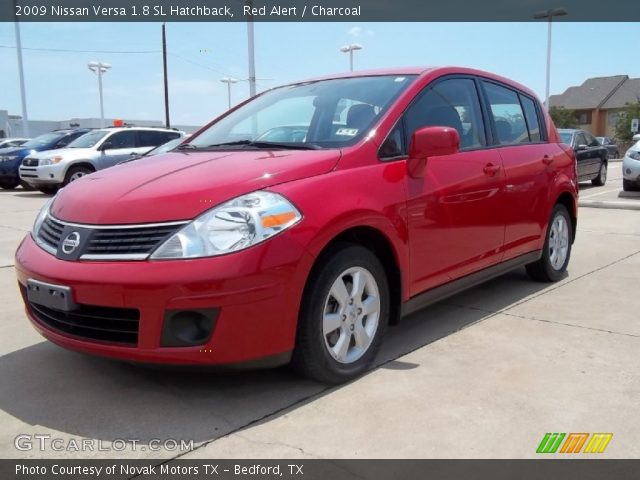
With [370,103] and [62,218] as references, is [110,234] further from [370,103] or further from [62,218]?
[370,103]

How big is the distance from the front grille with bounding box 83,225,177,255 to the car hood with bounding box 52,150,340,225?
5 centimetres

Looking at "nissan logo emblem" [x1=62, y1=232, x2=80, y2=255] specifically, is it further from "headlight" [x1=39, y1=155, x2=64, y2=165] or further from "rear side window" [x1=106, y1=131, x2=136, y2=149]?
"rear side window" [x1=106, y1=131, x2=136, y2=149]

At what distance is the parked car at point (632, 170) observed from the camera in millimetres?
12492

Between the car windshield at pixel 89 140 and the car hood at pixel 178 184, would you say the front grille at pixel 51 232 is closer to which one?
the car hood at pixel 178 184

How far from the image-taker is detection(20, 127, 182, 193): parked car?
1362 cm

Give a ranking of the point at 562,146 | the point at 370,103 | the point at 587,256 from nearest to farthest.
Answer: the point at 370,103 → the point at 562,146 → the point at 587,256

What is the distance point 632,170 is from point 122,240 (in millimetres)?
12457

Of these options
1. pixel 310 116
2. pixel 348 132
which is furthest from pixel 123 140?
pixel 348 132

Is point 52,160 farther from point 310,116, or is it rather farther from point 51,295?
point 51,295

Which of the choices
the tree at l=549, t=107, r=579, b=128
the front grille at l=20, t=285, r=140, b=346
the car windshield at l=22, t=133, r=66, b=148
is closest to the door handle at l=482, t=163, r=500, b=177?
the front grille at l=20, t=285, r=140, b=346

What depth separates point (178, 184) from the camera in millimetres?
2859
